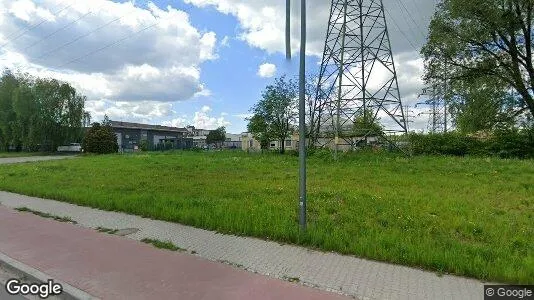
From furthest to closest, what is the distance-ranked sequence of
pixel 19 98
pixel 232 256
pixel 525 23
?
pixel 19 98 < pixel 525 23 < pixel 232 256

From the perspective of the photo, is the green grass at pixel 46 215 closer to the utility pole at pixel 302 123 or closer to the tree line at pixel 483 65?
the utility pole at pixel 302 123

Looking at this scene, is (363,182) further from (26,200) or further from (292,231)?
(26,200)

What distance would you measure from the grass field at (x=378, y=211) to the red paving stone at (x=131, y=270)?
1.63 metres

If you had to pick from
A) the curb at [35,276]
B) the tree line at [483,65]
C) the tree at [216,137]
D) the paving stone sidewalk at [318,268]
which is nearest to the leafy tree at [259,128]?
the tree line at [483,65]

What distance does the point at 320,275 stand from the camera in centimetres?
496

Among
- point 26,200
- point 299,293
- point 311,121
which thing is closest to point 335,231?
point 299,293

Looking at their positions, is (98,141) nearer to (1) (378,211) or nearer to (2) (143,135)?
(2) (143,135)

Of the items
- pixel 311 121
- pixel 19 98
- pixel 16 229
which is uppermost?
pixel 19 98

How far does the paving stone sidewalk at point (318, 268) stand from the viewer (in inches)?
175

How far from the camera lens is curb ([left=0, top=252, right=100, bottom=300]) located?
456 cm

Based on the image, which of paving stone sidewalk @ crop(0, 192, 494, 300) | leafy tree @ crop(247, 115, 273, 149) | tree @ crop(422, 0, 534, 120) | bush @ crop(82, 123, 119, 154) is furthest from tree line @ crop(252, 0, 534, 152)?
bush @ crop(82, 123, 119, 154)

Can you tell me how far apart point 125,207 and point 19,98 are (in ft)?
193

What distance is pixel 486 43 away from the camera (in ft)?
86.6

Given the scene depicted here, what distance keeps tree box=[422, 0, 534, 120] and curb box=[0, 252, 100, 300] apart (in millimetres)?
27775
